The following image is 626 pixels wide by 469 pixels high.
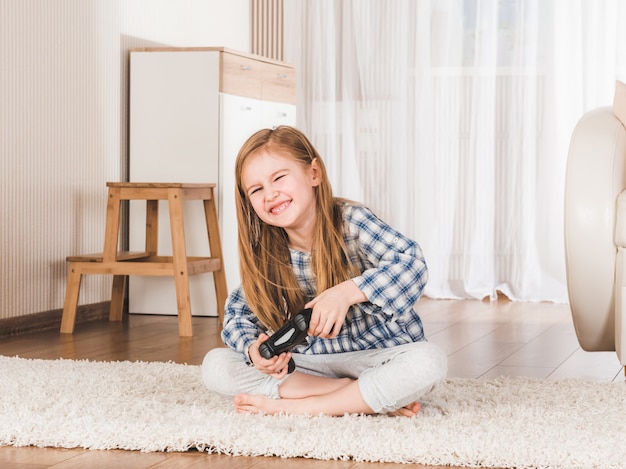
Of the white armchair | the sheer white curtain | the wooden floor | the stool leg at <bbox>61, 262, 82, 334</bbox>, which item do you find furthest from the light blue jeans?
the sheer white curtain

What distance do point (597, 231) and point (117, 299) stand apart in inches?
80.8

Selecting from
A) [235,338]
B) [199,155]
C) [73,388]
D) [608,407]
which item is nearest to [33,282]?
[199,155]

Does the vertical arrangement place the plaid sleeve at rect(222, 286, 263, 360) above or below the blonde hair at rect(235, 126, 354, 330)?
below

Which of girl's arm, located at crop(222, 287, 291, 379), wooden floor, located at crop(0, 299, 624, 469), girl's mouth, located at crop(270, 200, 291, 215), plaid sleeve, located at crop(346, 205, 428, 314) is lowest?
wooden floor, located at crop(0, 299, 624, 469)

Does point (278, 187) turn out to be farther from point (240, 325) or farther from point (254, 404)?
point (254, 404)

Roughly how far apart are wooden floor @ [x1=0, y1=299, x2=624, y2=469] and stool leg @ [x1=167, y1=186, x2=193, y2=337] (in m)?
0.07

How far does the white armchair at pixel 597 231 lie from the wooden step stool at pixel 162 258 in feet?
4.54

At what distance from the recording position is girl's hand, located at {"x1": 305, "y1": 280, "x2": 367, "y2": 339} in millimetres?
1742

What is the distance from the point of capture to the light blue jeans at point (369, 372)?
5.93ft

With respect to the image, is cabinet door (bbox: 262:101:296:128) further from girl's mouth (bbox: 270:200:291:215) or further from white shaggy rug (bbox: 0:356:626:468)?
girl's mouth (bbox: 270:200:291:215)

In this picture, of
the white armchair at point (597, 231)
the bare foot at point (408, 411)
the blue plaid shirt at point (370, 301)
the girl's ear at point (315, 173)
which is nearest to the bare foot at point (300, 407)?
the bare foot at point (408, 411)

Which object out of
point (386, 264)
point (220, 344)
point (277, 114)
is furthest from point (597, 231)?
point (277, 114)

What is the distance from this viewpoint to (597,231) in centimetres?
238

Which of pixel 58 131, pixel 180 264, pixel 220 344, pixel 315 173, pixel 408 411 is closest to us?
pixel 408 411
